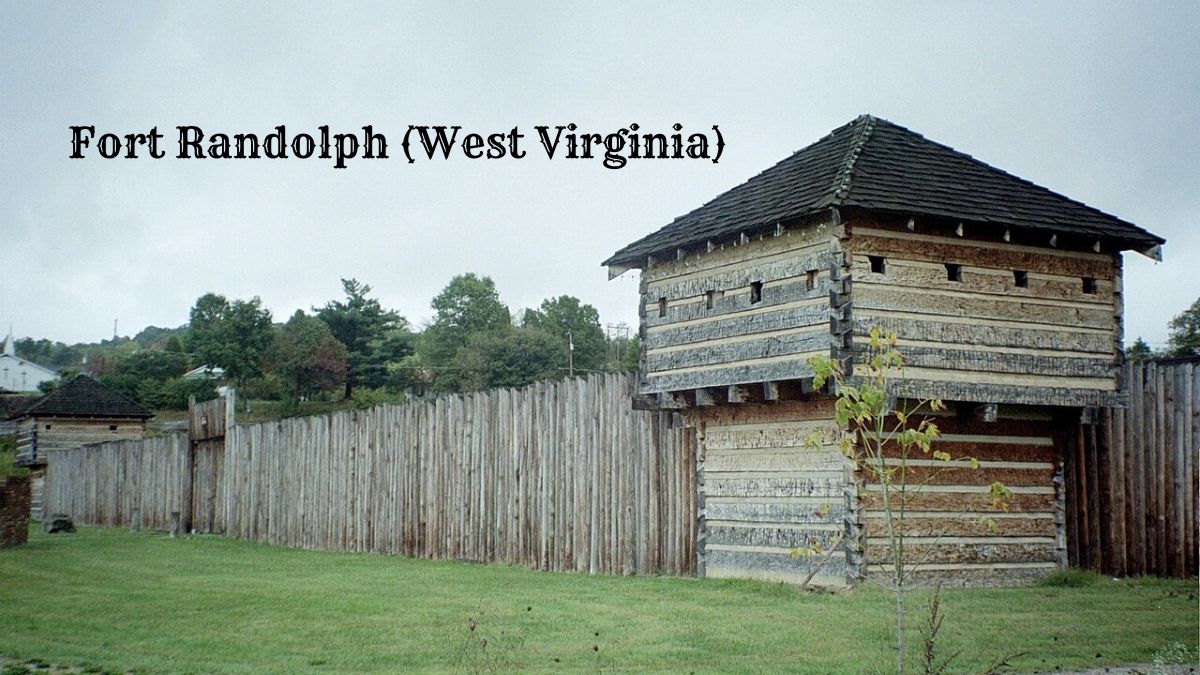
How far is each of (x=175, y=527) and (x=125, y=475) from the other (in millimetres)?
7398

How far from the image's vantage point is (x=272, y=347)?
204ft

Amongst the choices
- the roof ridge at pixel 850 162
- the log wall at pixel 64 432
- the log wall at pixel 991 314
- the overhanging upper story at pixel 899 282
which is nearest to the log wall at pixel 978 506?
the log wall at pixel 991 314

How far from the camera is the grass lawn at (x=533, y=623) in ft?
31.8

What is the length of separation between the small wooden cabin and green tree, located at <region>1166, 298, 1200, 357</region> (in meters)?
21.2

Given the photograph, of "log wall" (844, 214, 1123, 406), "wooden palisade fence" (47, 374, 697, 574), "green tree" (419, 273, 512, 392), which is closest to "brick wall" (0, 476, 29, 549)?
"wooden palisade fence" (47, 374, 697, 574)

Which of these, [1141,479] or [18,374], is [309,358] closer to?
[1141,479]

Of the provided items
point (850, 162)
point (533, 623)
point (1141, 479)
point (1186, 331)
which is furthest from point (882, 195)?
point (1186, 331)

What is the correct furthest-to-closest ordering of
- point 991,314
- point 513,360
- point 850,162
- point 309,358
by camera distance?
point 513,360
point 309,358
point 850,162
point 991,314

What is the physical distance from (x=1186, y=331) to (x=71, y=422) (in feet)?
119

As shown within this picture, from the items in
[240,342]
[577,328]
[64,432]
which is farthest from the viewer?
[577,328]

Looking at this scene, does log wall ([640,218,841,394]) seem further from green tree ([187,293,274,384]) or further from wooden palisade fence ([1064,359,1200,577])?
green tree ([187,293,274,384])

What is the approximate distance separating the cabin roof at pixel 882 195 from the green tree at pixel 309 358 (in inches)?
1723

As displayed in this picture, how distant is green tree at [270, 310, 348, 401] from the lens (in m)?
58.8

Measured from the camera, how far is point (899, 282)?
1436 centimetres
